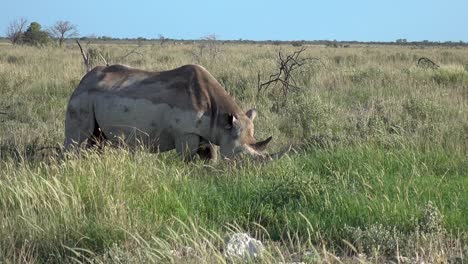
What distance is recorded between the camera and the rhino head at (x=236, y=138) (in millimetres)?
7023

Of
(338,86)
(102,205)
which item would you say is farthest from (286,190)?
(338,86)

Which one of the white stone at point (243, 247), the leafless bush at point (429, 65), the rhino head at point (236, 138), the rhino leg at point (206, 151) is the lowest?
the rhino leg at point (206, 151)

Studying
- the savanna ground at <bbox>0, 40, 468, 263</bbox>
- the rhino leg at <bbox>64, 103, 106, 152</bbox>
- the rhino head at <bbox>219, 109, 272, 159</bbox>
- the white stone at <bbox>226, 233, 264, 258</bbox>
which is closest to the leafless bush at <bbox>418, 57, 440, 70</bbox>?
the savanna ground at <bbox>0, 40, 468, 263</bbox>

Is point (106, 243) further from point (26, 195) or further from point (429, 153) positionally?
point (429, 153)

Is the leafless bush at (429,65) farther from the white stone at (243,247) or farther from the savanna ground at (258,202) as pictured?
the white stone at (243,247)

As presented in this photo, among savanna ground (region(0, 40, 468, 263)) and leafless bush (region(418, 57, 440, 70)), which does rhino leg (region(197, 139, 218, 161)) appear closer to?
savanna ground (region(0, 40, 468, 263))

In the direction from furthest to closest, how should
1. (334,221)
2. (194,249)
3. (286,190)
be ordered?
(286,190) < (334,221) < (194,249)

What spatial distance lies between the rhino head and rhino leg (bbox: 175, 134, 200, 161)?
0.35 m

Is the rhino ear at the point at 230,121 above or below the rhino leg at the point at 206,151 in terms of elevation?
above

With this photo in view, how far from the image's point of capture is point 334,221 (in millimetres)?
4801

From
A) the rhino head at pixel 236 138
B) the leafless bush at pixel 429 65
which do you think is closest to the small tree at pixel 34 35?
the leafless bush at pixel 429 65

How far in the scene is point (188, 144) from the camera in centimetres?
733

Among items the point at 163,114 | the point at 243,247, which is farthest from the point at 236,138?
the point at 243,247

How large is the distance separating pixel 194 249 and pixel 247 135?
348 cm
